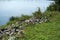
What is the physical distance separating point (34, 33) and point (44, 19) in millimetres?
2172

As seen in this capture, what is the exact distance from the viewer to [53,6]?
1162cm

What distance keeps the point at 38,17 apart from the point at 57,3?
10.0 feet

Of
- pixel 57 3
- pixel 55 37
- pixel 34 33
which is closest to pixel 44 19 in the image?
pixel 34 33

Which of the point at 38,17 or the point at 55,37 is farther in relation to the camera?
the point at 38,17

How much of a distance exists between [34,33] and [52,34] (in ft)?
1.92

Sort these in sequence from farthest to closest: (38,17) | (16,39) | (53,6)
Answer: (53,6)
(38,17)
(16,39)

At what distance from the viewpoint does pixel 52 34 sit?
20.3ft

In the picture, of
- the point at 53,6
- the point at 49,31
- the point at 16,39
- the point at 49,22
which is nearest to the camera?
the point at 16,39

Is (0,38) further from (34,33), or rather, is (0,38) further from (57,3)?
(57,3)

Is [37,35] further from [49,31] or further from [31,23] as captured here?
[31,23]

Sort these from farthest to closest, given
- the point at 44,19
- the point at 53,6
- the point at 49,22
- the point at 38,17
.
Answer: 1. the point at 53,6
2. the point at 38,17
3. the point at 44,19
4. the point at 49,22

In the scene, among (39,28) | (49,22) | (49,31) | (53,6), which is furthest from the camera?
(53,6)

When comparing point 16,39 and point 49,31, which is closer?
point 16,39

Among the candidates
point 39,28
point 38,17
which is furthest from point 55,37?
point 38,17
